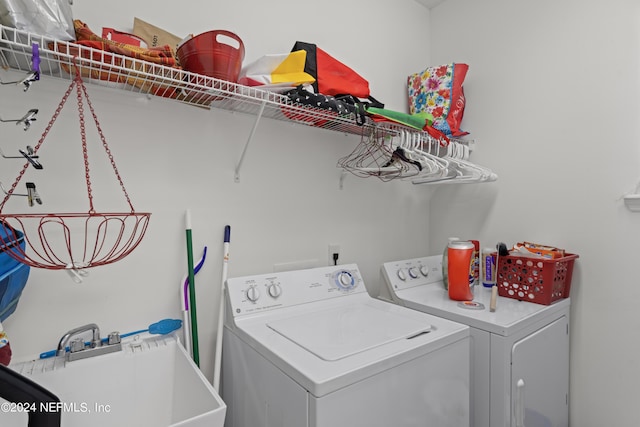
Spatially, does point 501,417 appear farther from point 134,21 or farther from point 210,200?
point 134,21

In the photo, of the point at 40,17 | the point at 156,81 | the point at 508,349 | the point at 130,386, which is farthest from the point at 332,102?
the point at 130,386

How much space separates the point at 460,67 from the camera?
2174 mm

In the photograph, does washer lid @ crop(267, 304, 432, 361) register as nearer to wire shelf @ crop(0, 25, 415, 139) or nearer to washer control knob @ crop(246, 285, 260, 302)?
washer control knob @ crop(246, 285, 260, 302)

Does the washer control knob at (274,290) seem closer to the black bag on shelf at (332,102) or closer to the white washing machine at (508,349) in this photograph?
the white washing machine at (508,349)

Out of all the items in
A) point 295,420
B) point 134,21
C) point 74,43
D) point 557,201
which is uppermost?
point 134,21

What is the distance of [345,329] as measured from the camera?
1.34 m

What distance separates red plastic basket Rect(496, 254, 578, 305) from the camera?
5.49ft

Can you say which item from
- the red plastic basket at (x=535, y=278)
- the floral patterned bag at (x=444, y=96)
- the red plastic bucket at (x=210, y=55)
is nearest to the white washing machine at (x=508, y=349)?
the red plastic basket at (x=535, y=278)

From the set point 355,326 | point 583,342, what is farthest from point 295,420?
point 583,342

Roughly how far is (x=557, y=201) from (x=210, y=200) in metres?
1.88

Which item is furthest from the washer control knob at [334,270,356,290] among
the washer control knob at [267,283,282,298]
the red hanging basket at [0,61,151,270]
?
the red hanging basket at [0,61,151,270]

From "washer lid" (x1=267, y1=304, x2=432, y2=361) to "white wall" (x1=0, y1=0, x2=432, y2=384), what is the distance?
441mm

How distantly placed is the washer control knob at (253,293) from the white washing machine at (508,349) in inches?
28.5

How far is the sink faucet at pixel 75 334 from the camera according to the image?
1.18m
